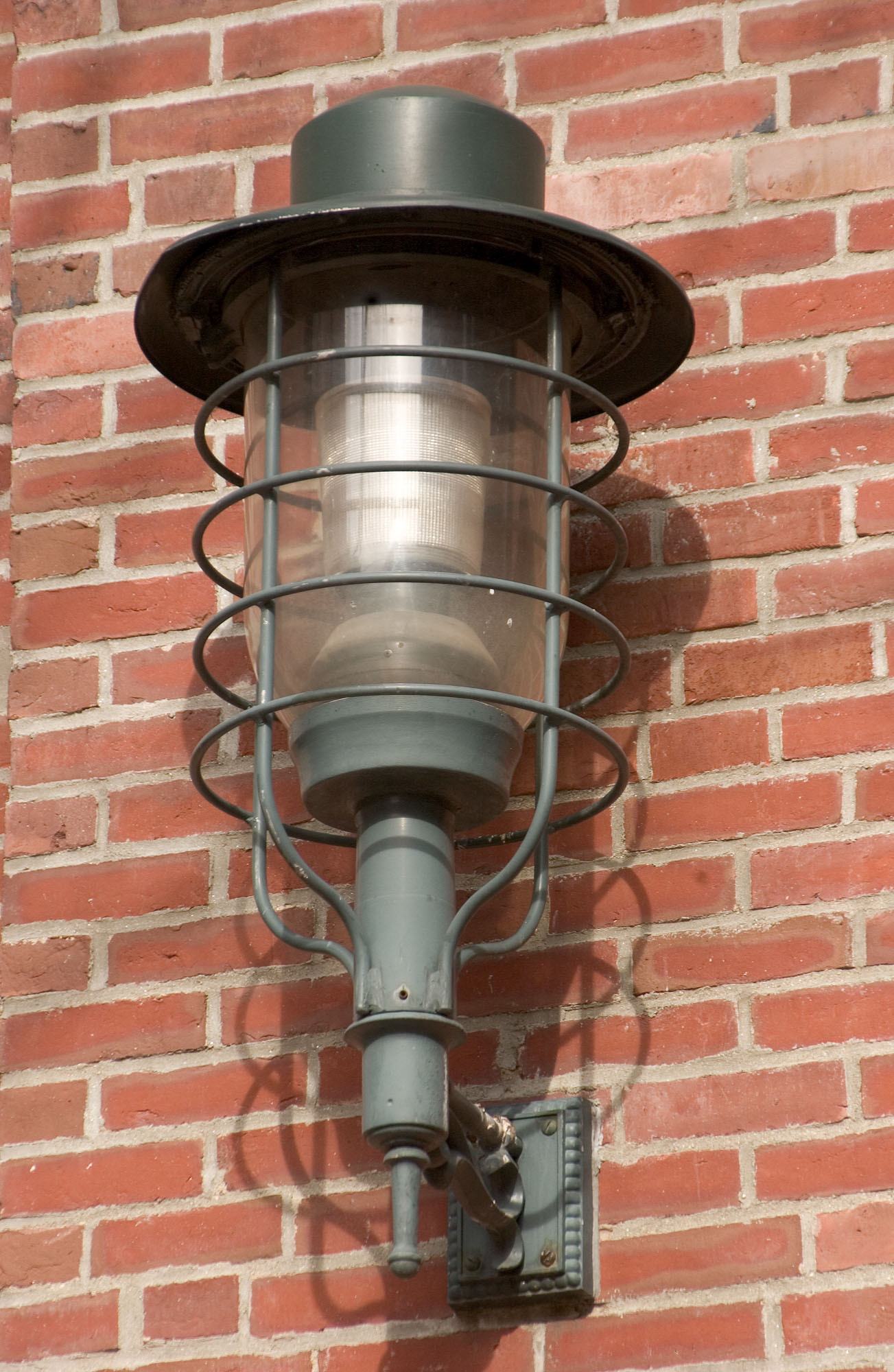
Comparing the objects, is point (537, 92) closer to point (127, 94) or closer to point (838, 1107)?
point (127, 94)

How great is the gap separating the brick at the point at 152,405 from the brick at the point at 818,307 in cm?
67

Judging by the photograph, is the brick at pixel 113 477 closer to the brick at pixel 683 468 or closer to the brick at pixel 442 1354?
the brick at pixel 683 468

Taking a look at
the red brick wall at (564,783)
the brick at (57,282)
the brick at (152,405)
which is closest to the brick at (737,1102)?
the red brick wall at (564,783)

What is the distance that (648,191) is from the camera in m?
2.33

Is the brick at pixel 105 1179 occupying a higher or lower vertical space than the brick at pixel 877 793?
lower

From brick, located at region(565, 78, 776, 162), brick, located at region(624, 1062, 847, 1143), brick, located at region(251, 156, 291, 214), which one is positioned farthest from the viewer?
brick, located at region(251, 156, 291, 214)

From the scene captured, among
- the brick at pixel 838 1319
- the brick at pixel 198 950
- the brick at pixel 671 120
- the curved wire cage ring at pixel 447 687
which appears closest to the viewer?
the curved wire cage ring at pixel 447 687

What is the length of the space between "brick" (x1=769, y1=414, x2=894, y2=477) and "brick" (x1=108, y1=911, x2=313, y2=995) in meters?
0.73

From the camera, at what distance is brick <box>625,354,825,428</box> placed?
220 cm

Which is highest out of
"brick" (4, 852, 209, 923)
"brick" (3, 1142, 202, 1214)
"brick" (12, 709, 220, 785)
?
"brick" (12, 709, 220, 785)

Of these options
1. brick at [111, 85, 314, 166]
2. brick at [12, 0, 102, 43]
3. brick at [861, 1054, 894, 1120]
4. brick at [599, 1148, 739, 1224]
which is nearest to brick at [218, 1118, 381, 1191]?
brick at [599, 1148, 739, 1224]

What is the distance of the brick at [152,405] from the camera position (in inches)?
93.5

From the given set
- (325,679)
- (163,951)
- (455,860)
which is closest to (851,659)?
(455,860)

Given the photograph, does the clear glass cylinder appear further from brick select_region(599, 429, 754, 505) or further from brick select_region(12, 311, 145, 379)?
brick select_region(12, 311, 145, 379)
